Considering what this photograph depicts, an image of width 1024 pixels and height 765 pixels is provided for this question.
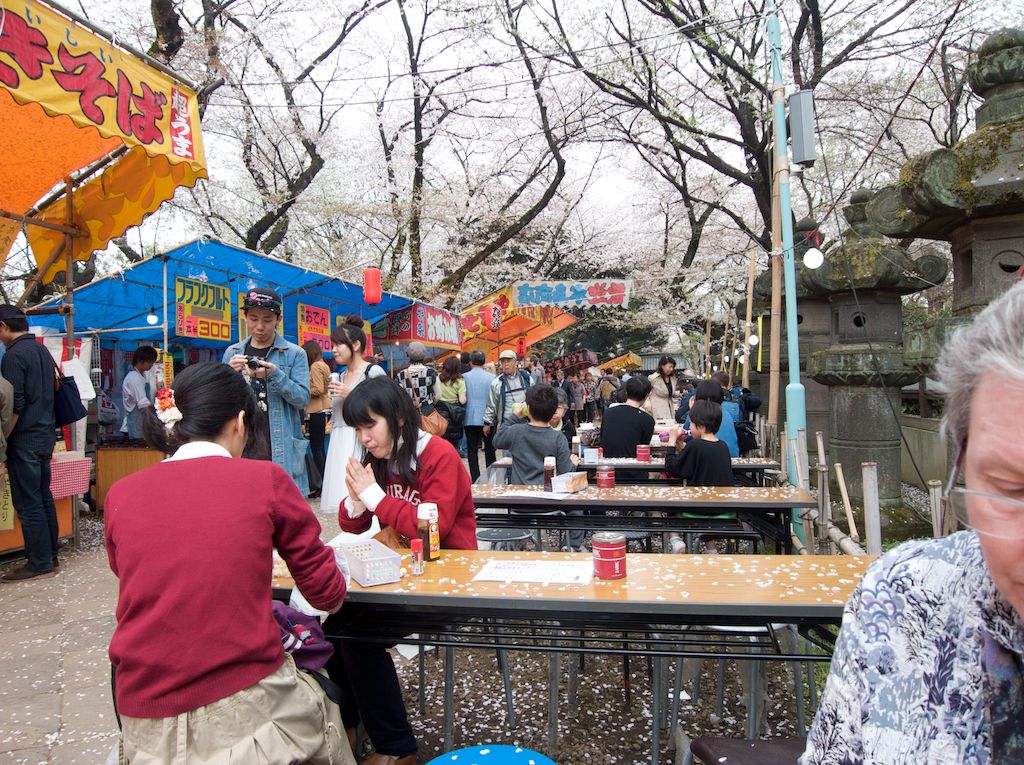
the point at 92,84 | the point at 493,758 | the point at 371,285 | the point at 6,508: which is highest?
the point at 92,84

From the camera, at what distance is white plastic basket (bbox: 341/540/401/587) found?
2605mm

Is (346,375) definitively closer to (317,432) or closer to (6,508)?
(6,508)

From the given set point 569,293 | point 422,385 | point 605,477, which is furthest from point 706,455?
point 569,293

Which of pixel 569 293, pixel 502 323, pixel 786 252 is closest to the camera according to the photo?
pixel 786 252

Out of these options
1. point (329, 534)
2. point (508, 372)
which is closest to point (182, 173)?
point (329, 534)

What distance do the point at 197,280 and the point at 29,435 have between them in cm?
319

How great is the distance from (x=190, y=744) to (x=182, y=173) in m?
5.25

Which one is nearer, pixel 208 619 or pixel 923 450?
pixel 208 619

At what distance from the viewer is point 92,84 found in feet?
15.3

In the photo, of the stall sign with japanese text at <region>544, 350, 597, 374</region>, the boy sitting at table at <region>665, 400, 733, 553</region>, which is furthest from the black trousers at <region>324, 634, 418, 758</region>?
the stall sign with japanese text at <region>544, 350, 597, 374</region>

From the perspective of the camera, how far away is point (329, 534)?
270 inches

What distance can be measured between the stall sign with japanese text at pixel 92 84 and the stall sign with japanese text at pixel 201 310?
8.36ft

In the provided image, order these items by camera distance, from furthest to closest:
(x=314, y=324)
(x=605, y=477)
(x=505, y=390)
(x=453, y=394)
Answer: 1. (x=314, y=324)
2. (x=453, y=394)
3. (x=505, y=390)
4. (x=605, y=477)

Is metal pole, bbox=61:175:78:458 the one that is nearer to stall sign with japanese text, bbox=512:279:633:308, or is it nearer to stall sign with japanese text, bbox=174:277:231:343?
stall sign with japanese text, bbox=174:277:231:343
